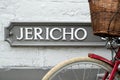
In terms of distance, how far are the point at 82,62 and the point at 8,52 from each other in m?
2.26

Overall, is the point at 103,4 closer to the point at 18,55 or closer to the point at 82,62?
the point at 82,62

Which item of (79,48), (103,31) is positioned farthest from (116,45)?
(79,48)

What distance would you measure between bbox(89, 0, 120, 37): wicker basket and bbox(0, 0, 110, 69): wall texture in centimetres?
217

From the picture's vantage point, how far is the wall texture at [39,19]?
607 centimetres

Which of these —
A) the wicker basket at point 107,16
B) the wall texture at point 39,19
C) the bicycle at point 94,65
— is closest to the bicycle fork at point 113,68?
the bicycle at point 94,65

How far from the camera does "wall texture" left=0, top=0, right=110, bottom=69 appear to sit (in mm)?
6070

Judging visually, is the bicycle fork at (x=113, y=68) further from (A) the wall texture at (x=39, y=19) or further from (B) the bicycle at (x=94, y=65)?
(A) the wall texture at (x=39, y=19)

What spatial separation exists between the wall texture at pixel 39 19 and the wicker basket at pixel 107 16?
2.17m

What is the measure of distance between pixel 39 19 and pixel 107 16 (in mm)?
2306

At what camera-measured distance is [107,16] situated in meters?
3.91

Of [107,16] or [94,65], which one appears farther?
[94,65]

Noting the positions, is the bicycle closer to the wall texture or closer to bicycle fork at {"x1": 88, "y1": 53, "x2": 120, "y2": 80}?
bicycle fork at {"x1": 88, "y1": 53, "x2": 120, "y2": 80}

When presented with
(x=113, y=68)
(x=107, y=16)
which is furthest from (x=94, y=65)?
(x=107, y=16)

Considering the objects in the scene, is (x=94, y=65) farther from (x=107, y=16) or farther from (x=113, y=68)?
(x=107, y=16)
